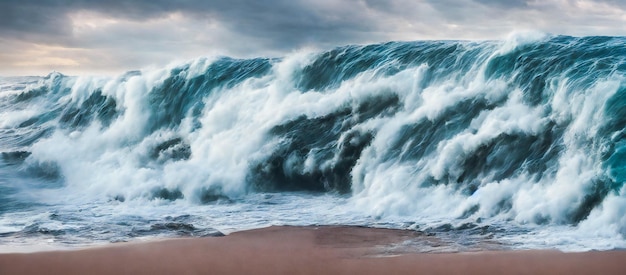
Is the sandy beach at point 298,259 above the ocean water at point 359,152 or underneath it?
underneath

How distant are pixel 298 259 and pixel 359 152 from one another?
115 inches

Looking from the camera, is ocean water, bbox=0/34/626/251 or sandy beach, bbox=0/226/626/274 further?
ocean water, bbox=0/34/626/251

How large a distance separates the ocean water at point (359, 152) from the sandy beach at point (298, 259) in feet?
1.12

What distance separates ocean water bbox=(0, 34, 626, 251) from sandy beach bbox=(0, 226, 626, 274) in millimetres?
341

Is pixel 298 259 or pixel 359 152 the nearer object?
pixel 298 259

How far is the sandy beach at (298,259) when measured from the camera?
12.9 ft

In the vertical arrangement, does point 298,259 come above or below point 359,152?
below

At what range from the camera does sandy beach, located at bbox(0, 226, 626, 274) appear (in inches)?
155

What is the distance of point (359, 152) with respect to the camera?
7.15 metres

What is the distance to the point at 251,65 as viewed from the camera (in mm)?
9688

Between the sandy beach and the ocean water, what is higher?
the ocean water

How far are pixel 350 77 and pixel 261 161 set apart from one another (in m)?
1.54

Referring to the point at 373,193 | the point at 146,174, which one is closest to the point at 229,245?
the point at 373,193

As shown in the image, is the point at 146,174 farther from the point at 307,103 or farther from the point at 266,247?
the point at 266,247
